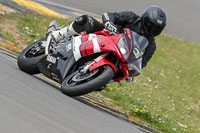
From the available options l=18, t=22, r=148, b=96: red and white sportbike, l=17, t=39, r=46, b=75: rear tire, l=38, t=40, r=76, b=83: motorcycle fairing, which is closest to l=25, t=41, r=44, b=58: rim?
l=17, t=39, r=46, b=75: rear tire

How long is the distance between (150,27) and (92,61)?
3.44ft

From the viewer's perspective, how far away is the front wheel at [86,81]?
16.7 ft

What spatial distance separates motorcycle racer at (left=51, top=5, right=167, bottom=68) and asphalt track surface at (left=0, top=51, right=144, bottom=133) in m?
1.14

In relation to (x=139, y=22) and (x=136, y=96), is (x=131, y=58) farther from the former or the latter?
(x=136, y=96)

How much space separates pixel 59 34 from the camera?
20.2ft

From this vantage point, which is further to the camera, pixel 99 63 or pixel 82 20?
pixel 82 20

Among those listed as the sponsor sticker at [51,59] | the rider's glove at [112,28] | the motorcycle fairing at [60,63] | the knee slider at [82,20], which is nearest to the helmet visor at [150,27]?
the rider's glove at [112,28]

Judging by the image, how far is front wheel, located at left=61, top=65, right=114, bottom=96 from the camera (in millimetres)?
5078

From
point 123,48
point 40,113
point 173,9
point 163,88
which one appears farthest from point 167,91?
point 40,113

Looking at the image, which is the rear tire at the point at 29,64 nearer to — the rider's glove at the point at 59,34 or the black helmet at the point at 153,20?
the rider's glove at the point at 59,34

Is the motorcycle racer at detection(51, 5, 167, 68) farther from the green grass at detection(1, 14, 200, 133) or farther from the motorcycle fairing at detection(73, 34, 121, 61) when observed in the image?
the green grass at detection(1, 14, 200, 133)

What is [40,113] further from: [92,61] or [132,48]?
[132,48]

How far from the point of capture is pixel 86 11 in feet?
44.2

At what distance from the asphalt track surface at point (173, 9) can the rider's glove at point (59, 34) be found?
7483 mm
